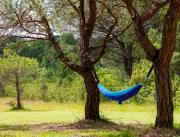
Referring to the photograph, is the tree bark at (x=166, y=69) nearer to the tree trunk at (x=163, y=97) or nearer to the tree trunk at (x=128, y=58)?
the tree trunk at (x=163, y=97)

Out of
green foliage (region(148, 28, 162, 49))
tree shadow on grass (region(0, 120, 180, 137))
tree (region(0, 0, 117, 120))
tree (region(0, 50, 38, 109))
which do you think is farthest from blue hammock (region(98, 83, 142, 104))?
green foliage (region(148, 28, 162, 49))

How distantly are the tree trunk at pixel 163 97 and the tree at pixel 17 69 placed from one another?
39.3 feet

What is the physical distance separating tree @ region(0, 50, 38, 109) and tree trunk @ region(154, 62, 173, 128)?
12.0 meters

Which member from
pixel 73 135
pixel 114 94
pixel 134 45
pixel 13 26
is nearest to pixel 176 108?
pixel 114 94

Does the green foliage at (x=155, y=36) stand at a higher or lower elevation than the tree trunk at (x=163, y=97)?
higher

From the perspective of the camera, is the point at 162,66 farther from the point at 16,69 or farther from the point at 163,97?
the point at 16,69

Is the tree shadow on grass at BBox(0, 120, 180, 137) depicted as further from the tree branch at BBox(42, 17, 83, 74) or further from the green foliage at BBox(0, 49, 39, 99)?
the green foliage at BBox(0, 49, 39, 99)

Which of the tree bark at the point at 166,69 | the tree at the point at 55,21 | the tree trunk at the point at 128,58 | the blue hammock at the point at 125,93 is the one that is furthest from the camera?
the tree trunk at the point at 128,58

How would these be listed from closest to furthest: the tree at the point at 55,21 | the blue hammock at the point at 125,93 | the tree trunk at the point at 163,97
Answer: the tree trunk at the point at 163,97 < the blue hammock at the point at 125,93 < the tree at the point at 55,21

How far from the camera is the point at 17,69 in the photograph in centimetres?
2012

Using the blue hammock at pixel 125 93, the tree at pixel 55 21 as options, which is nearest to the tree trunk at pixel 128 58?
the tree at pixel 55 21

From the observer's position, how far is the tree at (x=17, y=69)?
1975 centimetres

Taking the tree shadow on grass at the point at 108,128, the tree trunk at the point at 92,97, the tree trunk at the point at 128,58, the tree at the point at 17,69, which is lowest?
the tree shadow on grass at the point at 108,128

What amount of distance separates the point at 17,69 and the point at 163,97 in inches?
506
